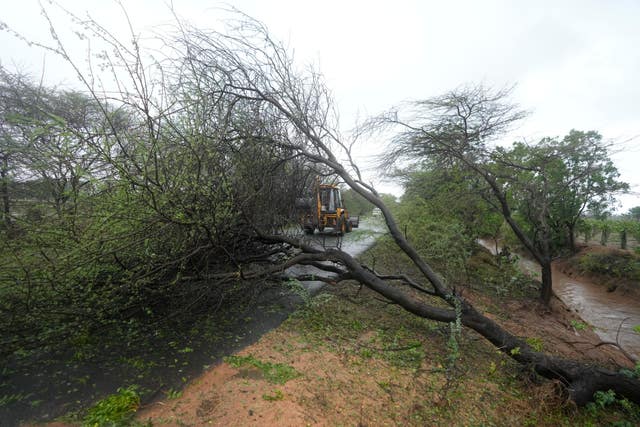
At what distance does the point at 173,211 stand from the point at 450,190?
863 cm

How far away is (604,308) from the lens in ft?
32.0

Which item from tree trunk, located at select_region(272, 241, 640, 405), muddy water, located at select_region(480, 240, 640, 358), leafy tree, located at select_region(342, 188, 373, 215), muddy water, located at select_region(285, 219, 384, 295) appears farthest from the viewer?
leafy tree, located at select_region(342, 188, 373, 215)

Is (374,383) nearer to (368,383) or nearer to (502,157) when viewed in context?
(368,383)

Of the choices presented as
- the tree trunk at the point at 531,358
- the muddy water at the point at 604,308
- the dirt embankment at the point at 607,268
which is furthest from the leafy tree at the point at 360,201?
the dirt embankment at the point at 607,268

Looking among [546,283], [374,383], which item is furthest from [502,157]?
[374,383]

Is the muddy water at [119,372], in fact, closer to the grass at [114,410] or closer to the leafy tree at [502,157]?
the grass at [114,410]

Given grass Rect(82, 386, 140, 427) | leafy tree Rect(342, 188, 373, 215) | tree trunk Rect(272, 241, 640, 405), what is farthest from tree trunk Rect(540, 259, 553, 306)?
grass Rect(82, 386, 140, 427)

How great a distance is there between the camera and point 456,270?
9.32m

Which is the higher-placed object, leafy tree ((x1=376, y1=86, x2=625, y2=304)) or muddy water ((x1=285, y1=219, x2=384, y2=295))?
leafy tree ((x1=376, y1=86, x2=625, y2=304))

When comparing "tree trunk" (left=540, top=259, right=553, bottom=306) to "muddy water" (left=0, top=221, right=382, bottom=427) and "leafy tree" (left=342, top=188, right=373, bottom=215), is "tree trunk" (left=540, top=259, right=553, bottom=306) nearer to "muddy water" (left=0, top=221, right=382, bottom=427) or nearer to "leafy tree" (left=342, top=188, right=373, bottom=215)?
"leafy tree" (left=342, top=188, right=373, bottom=215)

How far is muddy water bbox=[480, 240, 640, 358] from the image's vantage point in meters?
7.44

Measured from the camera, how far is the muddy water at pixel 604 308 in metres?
7.44

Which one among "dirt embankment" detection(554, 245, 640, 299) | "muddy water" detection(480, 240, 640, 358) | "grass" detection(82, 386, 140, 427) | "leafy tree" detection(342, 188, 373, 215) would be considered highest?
"leafy tree" detection(342, 188, 373, 215)

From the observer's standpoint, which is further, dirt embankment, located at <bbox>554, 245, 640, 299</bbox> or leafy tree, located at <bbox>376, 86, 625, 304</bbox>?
dirt embankment, located at <bbox>554, 245, 640, 299</bbox>
